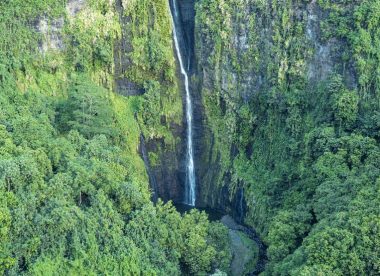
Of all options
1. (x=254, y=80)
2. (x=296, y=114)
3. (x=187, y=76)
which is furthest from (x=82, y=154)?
(x=296, y=114)

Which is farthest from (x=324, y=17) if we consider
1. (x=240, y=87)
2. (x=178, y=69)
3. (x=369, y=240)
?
(x=369, y=240)

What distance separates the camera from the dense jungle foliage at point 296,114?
77.2 feet

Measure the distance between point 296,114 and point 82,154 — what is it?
10.7m

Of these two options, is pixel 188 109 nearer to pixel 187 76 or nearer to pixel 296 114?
pixel 187 76

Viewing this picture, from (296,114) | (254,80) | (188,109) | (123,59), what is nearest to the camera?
(296,114)

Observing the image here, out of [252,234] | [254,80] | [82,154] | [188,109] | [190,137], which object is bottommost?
[252,234]

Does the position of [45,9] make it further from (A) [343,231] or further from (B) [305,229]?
(A) [343,231]

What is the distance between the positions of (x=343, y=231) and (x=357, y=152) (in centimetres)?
588

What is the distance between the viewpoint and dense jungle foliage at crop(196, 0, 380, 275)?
2353cm

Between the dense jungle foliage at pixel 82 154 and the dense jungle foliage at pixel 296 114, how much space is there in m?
3.03

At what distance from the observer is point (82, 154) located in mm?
25703

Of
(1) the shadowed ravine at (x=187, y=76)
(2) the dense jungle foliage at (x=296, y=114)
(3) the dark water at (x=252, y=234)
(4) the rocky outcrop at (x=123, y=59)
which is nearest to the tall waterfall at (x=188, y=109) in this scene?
(1) the shadowed ravine at (x=187, y=76)

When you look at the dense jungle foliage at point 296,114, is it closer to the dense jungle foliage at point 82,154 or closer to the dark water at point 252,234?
the dark water at point 252,234

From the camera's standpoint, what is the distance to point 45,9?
30.6 meters
